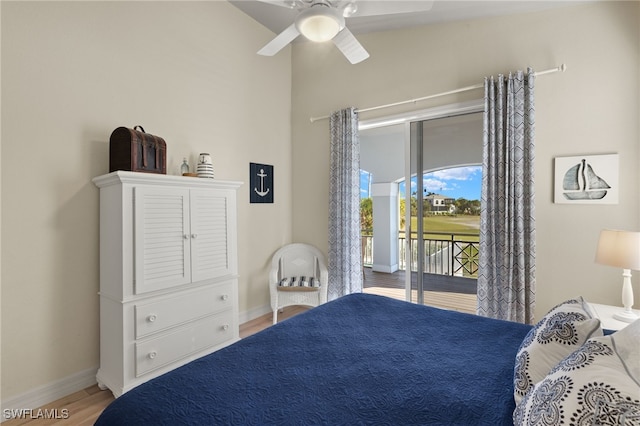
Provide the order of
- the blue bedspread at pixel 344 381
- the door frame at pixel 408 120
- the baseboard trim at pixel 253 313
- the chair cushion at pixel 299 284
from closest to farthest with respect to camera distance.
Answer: the blue bedspread at pixel 344 381 → the door frame at pixel 408 120 → the chair cushion at pixel 299 284 → the baseboard trim at pixel 253 313

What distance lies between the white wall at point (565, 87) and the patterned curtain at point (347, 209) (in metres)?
0.63

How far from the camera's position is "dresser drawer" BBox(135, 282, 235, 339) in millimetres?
2211

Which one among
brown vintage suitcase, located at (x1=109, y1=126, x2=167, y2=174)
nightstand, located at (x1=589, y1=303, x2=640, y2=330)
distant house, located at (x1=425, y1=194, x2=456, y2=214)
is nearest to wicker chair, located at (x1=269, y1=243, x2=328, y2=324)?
distant house, located at (x1=425, y1=194, x2=456, y2=214)

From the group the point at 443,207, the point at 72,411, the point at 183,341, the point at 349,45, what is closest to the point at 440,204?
the point at 443,207

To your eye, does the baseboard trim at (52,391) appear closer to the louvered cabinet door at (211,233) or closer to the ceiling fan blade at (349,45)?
the louvered cabinet door at (211,233)

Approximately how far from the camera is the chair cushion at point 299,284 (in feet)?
11.3

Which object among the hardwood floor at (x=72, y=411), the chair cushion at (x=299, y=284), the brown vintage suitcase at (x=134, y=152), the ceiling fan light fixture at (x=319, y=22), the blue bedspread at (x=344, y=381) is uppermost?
the ceiling fan light fixture at (x=319, y=22)

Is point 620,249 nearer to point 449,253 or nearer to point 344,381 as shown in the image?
point 449,253

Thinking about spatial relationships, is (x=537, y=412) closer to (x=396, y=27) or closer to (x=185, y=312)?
(x=185, y=312)

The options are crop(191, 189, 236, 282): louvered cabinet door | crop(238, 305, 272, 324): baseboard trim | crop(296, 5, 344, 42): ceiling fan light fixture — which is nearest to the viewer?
crop(296, 5, 344, 42): ceiling fan light fixture

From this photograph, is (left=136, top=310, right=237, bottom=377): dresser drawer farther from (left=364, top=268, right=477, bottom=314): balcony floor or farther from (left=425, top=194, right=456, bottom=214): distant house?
(left=425, top=194, right=456, bottom=214): distant house

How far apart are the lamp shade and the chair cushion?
94.7 inches

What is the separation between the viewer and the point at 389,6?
1932 mm

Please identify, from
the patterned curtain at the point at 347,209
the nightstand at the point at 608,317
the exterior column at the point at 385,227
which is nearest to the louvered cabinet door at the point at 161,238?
the patterned curtain at the point at 347,209
